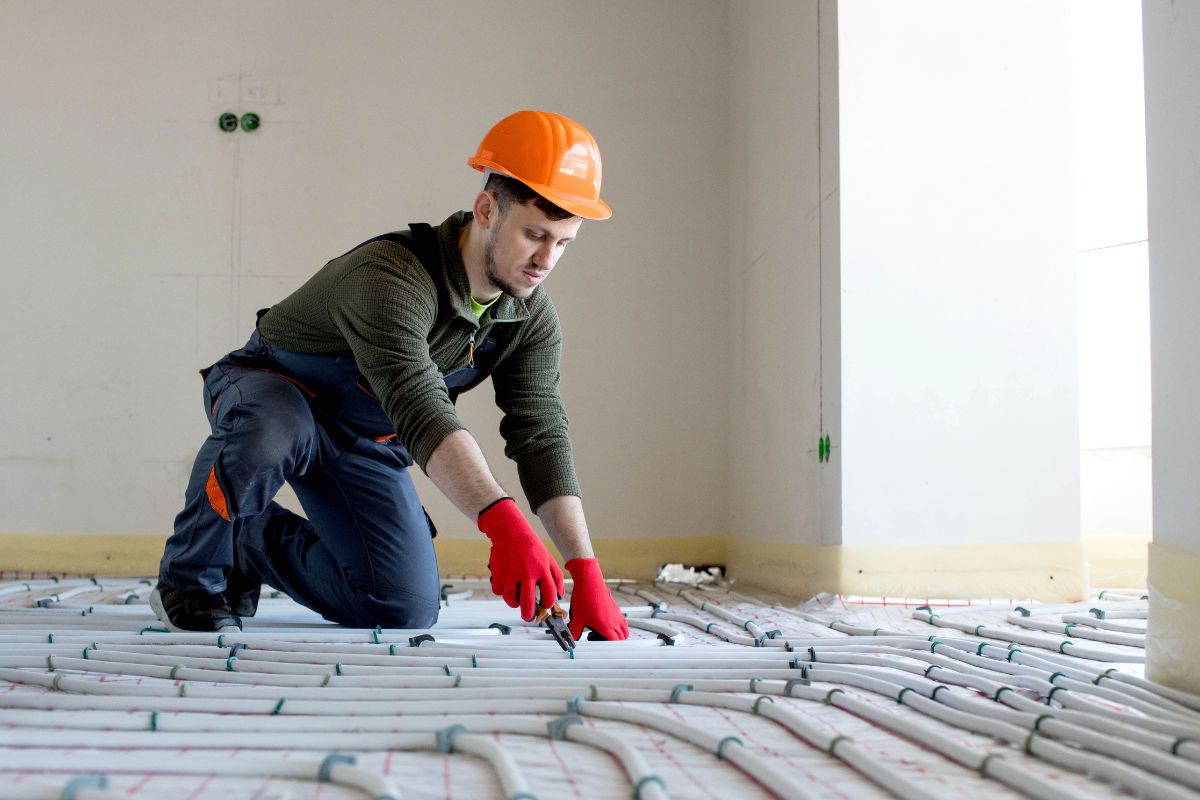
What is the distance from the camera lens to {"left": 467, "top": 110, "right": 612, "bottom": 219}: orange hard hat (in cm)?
188

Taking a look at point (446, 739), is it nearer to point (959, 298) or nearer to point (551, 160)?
point (551, 160)

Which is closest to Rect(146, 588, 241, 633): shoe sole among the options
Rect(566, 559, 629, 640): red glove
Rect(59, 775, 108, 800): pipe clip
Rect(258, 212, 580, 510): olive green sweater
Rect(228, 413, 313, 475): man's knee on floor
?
Rect(228, 413, 313, 475): man's knee on floor

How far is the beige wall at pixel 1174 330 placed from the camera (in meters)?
1.52

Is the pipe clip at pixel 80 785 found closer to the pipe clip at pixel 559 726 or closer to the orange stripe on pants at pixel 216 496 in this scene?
the pipe clip at pixel 559 726

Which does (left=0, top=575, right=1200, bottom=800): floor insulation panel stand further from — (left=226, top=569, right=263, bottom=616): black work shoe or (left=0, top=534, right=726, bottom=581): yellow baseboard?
(left=0, top=534, right=726, bottom=581): yellow baseboard

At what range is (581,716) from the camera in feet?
4.49

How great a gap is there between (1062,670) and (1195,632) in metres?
0.22

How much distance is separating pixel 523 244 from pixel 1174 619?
1.18 m

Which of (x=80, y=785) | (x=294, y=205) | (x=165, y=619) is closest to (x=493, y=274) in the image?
(x=165, y=619)

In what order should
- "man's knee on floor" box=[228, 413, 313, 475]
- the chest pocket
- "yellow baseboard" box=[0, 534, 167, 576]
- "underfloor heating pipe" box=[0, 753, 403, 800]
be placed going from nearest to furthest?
"underfloor heating pipe" box=[0, 753, 403, 800] → "man's knee on floor" box=[228, 413, 313, 475] → the chest pocket → "yellow baseboard" box=[0, 534, 167, 576]

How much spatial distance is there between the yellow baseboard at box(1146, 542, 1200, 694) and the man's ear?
120 centimetres

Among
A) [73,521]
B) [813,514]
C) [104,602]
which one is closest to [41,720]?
[104,602]

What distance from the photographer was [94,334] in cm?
Result: 387

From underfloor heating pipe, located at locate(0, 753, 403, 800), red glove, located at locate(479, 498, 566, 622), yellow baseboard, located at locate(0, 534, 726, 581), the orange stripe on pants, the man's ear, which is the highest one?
the man's ear
